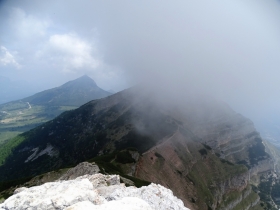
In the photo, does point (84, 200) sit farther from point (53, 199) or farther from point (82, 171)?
point (82, 171)

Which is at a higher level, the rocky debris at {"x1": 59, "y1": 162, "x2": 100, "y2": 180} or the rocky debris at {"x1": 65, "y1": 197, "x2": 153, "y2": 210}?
the rocky debris at {"x1": 65, "y1": 197, "x2": 153, "y2": 210}

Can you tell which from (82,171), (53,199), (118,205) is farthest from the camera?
(82,171)

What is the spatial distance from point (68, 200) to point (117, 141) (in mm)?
154968

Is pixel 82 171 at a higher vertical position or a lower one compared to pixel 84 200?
lower

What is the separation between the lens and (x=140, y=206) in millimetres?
21031

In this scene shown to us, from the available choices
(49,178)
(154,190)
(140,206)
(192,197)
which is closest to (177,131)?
(192,197)

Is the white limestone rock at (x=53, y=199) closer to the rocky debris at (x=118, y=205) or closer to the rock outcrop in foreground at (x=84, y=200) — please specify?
→ the rock outcrop in foreground at (x=84, y=200)

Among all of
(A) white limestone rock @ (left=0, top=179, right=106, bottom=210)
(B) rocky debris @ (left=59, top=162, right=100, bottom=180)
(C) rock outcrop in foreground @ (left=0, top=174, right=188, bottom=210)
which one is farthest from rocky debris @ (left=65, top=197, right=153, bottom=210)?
(B) rocky debris @ (left=59, top=162, right=100, bottom=180)

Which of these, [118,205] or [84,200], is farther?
[84,200]

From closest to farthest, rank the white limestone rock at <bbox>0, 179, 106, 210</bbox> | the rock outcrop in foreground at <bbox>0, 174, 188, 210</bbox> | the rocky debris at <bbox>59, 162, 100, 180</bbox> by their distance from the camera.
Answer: the rock outcrop in foreground at <bbox>0, 174, 188, 210</bbox> < the white limestone rock at <bbox>0, 179, 106, 210</bbox> < the rocky debris at <bbox>59, 162, 100, 180</bbox>

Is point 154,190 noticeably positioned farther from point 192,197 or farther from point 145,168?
point 192,197

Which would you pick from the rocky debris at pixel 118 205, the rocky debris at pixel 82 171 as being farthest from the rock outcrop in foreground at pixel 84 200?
the rocky debris at pixel 82 171

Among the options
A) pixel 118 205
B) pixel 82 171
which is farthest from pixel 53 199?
pixel 82 171

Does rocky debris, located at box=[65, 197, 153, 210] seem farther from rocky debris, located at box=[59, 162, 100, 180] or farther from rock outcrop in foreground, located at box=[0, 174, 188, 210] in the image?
rocky debris, located at box=[59, 162, 100, 180]
